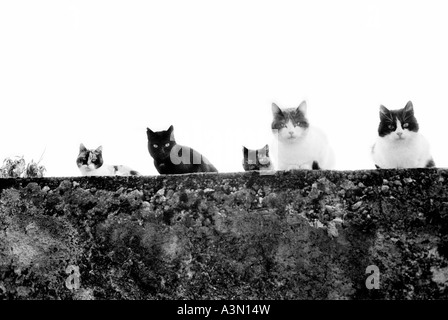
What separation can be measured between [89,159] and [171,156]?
3.19 ft

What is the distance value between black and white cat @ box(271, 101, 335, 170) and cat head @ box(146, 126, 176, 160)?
74 centimetres

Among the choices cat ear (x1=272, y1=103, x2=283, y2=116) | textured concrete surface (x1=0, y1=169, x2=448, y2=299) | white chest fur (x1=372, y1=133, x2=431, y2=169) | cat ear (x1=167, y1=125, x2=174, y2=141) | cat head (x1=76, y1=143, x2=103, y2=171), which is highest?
cat ear (x1=272, y1=103, x2=283, y2=116)

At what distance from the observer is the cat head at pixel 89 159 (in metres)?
Answer: 3.63

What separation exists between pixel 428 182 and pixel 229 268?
0.80m

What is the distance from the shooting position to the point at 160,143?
10.1ft

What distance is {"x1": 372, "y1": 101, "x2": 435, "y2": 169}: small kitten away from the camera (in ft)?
7.99

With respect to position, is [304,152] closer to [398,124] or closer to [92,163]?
[398,124]

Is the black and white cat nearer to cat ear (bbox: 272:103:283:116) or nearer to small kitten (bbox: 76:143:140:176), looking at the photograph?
cat ear (bbox: 272:103:283:116)

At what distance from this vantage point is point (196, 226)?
1764 millimetres

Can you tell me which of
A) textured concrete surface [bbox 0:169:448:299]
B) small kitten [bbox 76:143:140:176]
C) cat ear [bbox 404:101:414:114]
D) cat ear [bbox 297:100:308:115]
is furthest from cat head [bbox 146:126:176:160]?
cat ear [bbox 404:101:414:114]

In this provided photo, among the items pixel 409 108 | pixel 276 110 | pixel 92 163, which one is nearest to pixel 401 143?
pixel 409 108

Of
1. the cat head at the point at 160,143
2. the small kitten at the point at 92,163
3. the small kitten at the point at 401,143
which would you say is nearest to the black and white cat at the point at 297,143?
the small kitten at the point at 401,143
